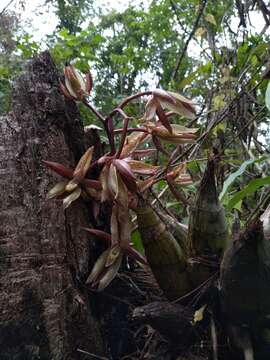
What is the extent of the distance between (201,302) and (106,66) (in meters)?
4.31

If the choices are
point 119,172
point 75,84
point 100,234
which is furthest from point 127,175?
point 75,84

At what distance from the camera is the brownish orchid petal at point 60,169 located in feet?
2.74

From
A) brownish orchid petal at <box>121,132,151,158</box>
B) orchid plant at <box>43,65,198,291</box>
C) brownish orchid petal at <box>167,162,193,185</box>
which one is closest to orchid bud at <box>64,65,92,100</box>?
orchid plant at <box>43,65,198,291</box>

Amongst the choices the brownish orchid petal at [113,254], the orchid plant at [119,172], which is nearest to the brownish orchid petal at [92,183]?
the orchid plant at [119,172]

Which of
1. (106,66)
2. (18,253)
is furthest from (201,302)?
(106,66)

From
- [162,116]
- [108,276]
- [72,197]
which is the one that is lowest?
[108,276]

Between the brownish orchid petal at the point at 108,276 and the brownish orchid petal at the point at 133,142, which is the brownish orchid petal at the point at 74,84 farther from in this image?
the brownish orchid petal at the point at 108,276

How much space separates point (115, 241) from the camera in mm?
822

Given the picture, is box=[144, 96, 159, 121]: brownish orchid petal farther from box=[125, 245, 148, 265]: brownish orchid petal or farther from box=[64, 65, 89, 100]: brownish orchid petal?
box=[125, 245, 148, 265]: brownish orchid petal

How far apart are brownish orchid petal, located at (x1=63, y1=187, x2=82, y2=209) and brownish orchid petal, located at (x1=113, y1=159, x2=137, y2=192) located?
0.09 metres

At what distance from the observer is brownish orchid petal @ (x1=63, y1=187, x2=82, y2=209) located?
2.72ft

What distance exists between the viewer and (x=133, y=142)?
93 cm

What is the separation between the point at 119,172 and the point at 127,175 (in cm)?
2

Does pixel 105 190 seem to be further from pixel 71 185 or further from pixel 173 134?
pixel 173 134
